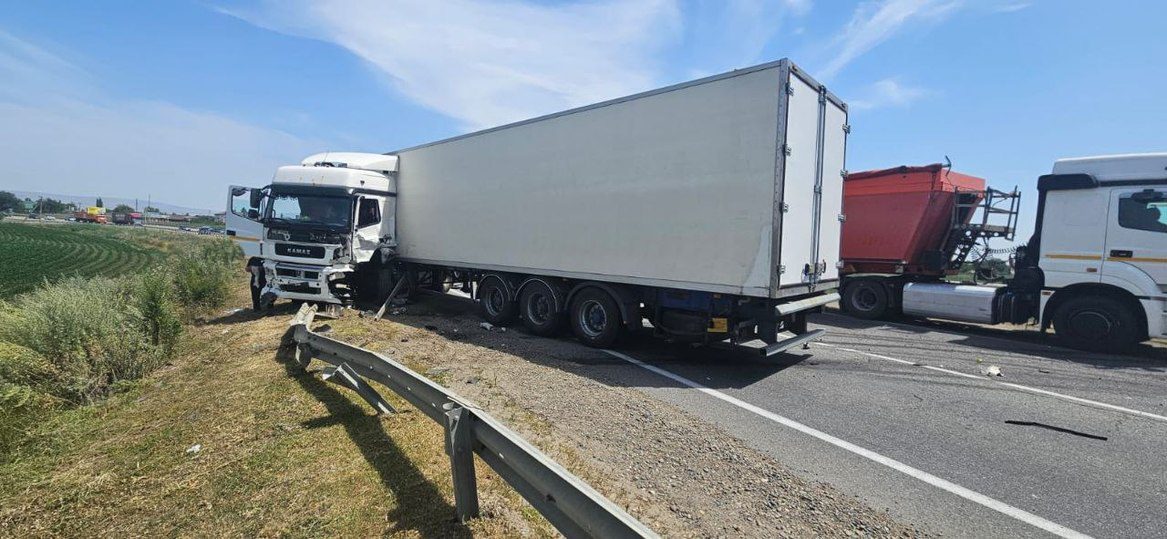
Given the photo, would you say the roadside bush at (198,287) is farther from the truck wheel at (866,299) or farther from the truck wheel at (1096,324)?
the truck wheel at (1096,324)

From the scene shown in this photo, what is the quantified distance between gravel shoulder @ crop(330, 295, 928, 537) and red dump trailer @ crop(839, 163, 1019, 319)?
7.75 meters

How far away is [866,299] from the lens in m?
11.9

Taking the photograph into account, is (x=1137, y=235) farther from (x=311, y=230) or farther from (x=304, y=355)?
(x=311, y=230)

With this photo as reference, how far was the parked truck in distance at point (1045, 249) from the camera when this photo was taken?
782cm

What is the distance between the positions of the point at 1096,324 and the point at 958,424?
5663mm

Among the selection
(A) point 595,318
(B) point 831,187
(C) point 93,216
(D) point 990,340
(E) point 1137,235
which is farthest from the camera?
(C) point 93,216

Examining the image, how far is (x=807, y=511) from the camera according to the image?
127 inches

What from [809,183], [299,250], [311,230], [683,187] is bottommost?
[299,250]

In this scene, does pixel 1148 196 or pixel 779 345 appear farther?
pixel 1148 196

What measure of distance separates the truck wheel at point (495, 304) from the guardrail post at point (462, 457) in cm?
650

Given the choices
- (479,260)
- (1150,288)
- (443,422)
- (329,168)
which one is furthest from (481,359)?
(1150,288)

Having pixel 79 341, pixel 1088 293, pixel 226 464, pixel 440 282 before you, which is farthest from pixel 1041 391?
pixel 79 341

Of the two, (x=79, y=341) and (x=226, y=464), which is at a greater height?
(x=79, y=341)

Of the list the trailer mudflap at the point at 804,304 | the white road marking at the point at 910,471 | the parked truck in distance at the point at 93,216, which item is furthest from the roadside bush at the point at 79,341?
the parked truck in distance at the point at 93,216
